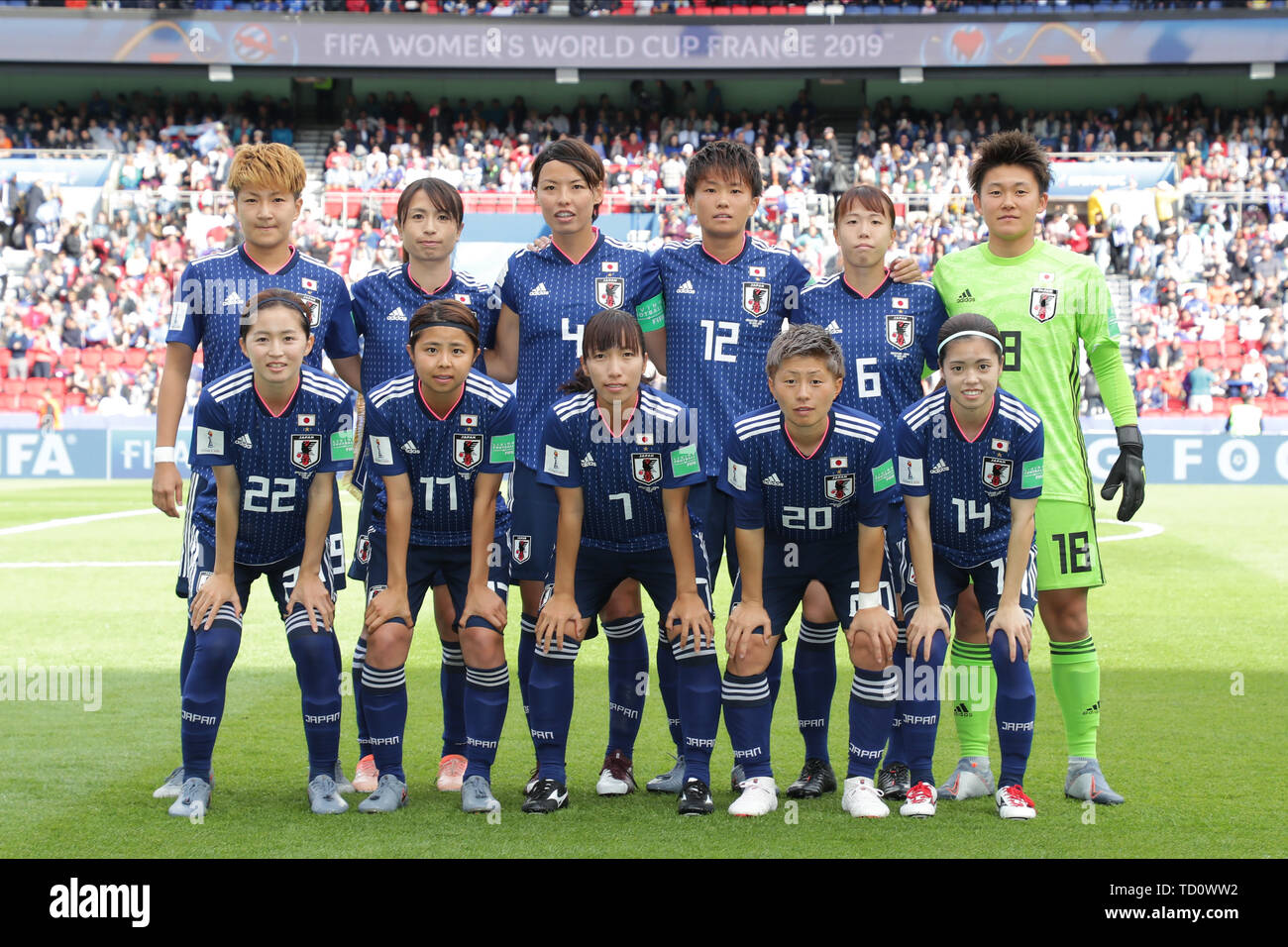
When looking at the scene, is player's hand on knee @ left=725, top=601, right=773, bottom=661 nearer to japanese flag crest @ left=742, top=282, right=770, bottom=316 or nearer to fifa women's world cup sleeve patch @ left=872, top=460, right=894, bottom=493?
fifa women's world cup sleeve patch @ left=872, top=460, right=894, bottom=493

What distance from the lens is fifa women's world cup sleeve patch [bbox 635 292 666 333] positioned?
5359mm

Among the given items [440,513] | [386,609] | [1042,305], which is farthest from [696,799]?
[1042,305]

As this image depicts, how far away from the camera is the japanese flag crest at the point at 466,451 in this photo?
4.98 meters

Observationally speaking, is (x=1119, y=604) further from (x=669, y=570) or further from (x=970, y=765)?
(x=669, y=570)

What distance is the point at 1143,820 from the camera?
15.2 feet

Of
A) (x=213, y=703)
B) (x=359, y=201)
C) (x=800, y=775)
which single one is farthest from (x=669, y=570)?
(x=359, y=201)

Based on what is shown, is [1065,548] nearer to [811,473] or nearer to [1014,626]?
[1014,626]

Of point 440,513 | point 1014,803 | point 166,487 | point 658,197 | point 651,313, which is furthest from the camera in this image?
point 658,197

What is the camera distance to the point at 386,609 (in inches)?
191

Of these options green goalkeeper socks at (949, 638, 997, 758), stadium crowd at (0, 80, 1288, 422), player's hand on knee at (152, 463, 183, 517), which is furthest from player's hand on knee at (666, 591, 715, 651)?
stadium crowd at (0, 80, 1288, 422)

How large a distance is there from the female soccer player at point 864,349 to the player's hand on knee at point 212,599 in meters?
2.08

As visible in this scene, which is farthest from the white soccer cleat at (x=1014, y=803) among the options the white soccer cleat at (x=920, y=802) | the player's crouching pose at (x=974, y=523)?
the white soccer cleat at (x=920, y=802)

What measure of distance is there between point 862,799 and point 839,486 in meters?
1.08

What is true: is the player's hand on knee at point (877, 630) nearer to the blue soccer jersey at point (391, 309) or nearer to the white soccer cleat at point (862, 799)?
the white soccer cleat at point (862, 799)
